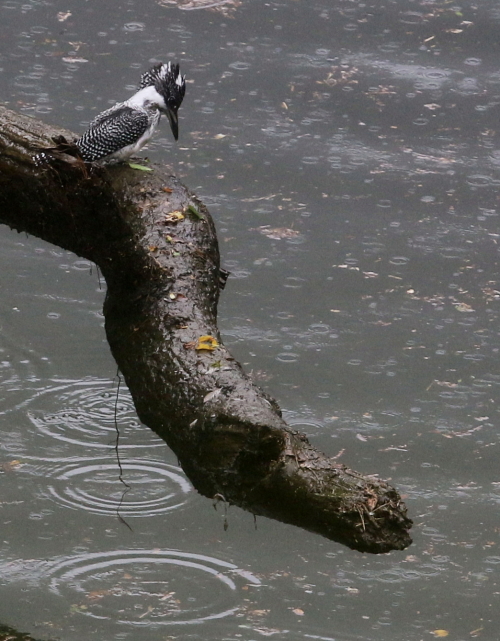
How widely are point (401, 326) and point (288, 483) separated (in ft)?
11.6

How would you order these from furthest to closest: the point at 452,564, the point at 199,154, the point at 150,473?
the point at 199,154 < the point at 150,473 < the point at 452,564

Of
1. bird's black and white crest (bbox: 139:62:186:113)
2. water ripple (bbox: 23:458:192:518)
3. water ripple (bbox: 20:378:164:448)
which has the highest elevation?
bird's black and white crest (bbox: 139:62:186:113)

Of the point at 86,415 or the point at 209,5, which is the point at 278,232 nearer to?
the point at 86,415

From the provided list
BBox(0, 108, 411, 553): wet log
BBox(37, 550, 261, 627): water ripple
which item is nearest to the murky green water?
BBox(37, 550, 261, 627): water ripple

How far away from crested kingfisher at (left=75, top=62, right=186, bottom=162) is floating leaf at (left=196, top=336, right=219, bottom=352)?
878mm

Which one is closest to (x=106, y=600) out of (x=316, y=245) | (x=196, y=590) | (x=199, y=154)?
(x=196, y=590)

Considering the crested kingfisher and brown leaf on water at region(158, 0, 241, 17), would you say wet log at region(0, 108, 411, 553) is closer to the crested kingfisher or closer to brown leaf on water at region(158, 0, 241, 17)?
the crested kingfisher

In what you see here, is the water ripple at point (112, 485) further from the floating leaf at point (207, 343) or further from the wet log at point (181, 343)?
the floating leaf at point (207, 343)

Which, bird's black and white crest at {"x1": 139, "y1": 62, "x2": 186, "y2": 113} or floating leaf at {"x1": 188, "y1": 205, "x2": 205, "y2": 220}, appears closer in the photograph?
floating leaf at {"x1": 188, "y1": 205, "x2": 205, "y2": 220}

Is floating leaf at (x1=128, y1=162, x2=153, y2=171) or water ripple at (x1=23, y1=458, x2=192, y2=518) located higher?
floating leaf at (x1=128, y1=162, x2=153, y2=171)

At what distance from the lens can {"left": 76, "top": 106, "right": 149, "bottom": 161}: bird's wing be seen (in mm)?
3475

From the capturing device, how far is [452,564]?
14.1 ft

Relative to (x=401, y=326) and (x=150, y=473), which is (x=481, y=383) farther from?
(x=150, y=473)

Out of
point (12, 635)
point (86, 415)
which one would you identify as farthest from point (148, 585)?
point (86, 415)
